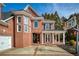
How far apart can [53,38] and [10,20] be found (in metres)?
1.57

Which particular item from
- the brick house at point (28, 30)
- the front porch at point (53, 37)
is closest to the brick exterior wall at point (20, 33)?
the brick house at point (28, 30)

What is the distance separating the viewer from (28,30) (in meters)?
11.4

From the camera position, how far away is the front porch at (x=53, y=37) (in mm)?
11281

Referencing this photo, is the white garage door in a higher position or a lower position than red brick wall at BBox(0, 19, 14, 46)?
lower

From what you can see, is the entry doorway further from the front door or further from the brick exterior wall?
the front door

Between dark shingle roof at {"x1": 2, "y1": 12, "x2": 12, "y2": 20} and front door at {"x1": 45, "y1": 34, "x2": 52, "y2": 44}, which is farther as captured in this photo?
front door at {"x1": 45, "y1": 34, "x2": 52, "y2": 44}

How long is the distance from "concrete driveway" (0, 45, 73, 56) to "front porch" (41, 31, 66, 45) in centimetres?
18

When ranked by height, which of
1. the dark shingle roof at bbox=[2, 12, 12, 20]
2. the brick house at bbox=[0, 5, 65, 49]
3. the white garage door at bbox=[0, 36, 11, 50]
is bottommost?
the white garage door at bbox=[0, 36, 11, 50]

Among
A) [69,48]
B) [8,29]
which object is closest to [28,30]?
[8,29]

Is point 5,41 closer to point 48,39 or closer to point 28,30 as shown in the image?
point 28,30

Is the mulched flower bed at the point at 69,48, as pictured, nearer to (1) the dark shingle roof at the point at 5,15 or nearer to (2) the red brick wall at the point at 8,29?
(2) the red brick wall at the point at 8,29

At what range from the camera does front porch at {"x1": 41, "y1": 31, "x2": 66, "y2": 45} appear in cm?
1128

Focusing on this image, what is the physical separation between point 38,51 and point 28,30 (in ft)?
2.58

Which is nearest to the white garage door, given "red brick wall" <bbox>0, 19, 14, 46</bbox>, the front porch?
"red brick wall" <bbox>0, 19, 14, 46</bbox>
